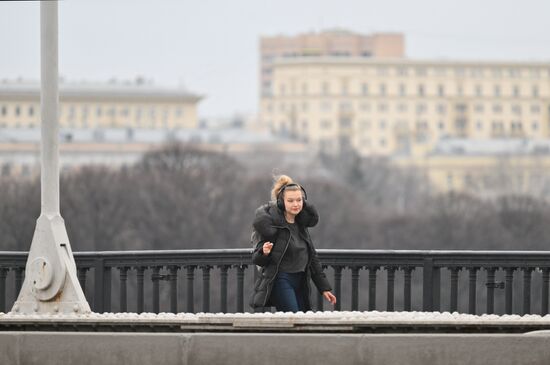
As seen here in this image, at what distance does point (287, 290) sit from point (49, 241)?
6.99ft

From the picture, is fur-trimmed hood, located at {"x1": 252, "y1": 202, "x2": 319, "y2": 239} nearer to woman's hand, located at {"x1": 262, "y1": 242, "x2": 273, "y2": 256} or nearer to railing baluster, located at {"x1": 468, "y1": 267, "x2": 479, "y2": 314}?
woman's hand, located at {"x1": 262, "y1": 242, "x2": 273, "y2": 256}

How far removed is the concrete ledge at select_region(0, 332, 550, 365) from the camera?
17953mm

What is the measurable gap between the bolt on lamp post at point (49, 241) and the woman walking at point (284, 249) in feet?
5.38

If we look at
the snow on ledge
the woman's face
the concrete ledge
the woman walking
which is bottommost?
the concrete ledge

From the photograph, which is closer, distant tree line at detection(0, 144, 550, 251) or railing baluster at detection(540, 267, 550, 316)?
railing baluster at detection(540, 267, 550, 316)

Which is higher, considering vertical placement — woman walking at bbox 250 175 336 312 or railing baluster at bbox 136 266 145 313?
woman walking at bbox 250 175 336 312

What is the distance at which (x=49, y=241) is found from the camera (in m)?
20.4

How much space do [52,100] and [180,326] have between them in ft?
8.87

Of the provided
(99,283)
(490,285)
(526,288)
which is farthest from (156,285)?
(526,288)

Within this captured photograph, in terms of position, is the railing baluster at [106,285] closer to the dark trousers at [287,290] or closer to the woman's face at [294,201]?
the dark trousers at [287,290]

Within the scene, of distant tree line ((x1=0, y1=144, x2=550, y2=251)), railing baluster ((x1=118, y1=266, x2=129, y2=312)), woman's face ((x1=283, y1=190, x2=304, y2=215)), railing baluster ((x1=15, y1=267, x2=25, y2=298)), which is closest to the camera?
woman's face ((x1=283, y1=190, x2=304, y2=215))

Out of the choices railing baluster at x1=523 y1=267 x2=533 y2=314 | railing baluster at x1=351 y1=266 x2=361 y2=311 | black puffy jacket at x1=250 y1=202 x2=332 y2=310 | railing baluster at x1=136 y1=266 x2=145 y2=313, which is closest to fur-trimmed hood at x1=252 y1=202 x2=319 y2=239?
black puffy jacket at x1=250 y1=202 x2=332 y2=310

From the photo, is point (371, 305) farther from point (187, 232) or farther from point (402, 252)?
point (187, 232)

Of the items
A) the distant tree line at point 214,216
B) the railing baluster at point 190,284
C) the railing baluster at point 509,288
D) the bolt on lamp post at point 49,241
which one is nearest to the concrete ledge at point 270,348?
the bolt on lamp post at point 49,241
